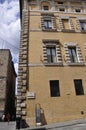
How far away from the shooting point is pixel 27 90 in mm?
15414

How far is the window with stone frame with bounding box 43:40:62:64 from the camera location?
57.3ft

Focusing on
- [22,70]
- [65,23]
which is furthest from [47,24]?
[22,70]

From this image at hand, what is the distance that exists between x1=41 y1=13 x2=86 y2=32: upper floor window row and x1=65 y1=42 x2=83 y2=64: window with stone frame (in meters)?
2.25

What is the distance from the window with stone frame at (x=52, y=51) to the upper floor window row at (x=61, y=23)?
2.07 m

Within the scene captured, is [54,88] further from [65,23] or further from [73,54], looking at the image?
[65,23]

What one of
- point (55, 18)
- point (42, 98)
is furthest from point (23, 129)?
point (55, 18)

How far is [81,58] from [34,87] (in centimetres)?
615

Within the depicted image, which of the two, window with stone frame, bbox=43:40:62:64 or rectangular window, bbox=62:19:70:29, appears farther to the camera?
rectangular window, bbox=62:19:70:29

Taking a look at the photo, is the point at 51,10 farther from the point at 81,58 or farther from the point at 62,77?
the point at 62,77

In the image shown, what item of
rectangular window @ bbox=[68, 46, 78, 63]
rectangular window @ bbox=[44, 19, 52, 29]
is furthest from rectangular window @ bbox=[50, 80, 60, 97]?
rectangular window @ bbox=[44, 19, 52, 29]

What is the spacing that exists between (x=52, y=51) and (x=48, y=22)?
170 inches

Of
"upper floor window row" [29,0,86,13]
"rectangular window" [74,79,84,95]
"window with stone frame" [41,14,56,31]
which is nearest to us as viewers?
"rectangular window" [74,79,84,95]

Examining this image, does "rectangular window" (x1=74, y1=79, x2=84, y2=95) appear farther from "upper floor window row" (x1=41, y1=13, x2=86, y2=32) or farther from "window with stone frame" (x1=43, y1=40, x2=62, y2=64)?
"upper floor window row" (x1=41, y1=13, x2=86, y2=32)

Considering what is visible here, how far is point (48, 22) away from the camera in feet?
67.0
